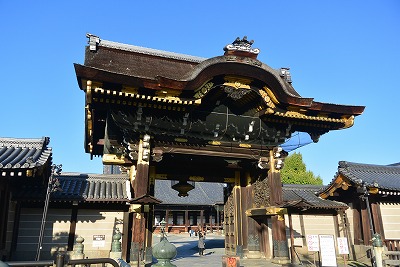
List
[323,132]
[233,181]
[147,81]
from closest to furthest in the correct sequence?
[147,81] < [323,132] < [233,181]

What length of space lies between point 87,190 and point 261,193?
8.09 meters

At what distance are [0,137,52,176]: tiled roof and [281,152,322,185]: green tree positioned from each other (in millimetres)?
39824

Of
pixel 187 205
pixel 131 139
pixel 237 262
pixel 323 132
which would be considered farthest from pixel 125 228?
pixel 187 205

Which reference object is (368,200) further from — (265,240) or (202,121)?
(202,121)

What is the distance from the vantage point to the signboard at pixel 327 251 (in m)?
9.80

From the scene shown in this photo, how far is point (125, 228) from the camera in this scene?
42.9 ft

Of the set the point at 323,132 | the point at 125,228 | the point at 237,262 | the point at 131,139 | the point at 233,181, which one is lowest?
the point at 237,262

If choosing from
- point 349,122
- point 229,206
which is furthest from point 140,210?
point 349,122

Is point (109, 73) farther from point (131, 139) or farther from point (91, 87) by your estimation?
point (131, 139)

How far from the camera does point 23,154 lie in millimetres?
11414

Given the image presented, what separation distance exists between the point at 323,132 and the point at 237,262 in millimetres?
7028

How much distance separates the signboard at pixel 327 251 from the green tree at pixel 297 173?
123 feet

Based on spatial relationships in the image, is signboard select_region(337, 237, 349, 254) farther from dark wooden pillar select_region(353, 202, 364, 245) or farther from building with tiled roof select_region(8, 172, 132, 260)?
building with tiled roof select_region(8, 172, 132, 260)

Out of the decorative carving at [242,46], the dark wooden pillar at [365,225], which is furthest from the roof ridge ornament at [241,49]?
the dark wooden pillar at [365,225]
